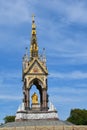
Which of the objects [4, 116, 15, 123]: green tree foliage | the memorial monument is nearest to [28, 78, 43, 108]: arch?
the memorial monument

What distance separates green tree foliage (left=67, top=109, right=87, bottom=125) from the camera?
76.0 meters

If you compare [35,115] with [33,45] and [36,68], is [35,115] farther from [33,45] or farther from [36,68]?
[33,45]

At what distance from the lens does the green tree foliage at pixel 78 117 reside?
249 feet

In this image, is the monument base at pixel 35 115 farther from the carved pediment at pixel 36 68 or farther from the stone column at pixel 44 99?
the carved pediment at pixel 36 68

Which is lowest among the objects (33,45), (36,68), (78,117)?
(78,117)

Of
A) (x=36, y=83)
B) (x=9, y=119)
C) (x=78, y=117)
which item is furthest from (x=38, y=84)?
Result: (x=9, y=119)

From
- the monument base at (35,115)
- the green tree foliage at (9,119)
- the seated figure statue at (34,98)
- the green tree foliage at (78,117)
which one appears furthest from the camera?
the green tree foliage at (9,119)

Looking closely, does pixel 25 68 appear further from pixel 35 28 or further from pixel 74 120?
pixel 74 120

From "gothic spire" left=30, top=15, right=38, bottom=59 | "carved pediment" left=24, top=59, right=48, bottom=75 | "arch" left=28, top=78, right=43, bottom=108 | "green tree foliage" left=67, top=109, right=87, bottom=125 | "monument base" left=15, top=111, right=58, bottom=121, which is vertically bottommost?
"monument base" left=15, top=111, right=58, bottom=121

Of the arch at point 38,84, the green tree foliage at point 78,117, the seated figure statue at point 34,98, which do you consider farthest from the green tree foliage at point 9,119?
the seated figure statue at point 34,98

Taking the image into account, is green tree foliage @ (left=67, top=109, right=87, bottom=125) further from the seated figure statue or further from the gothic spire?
the gothic spire

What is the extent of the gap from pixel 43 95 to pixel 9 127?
1010 centimetres

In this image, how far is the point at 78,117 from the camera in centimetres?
7712

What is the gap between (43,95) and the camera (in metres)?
54.4
